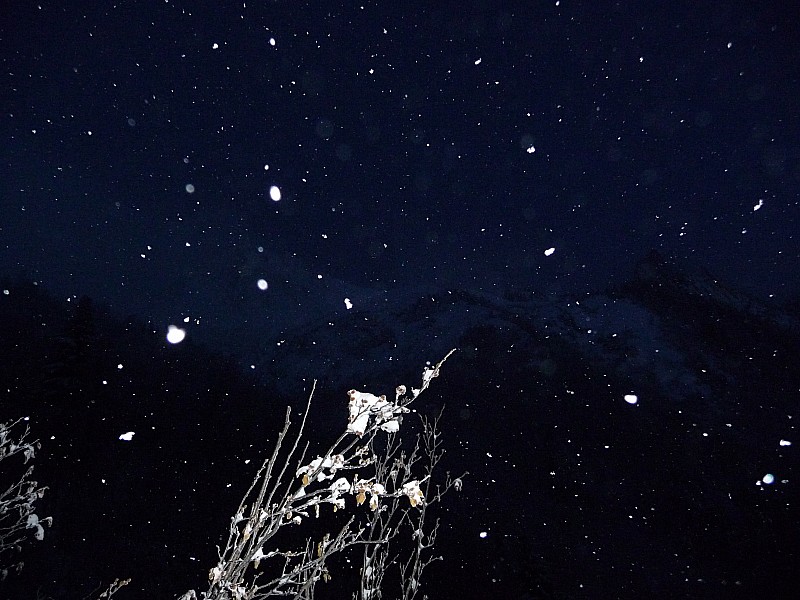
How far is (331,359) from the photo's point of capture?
119 ft

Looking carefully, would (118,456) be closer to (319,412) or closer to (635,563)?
(319,412)

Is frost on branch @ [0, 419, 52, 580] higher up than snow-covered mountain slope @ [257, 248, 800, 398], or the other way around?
snow-covered mountain slope @ [257, 248, 800, 398]

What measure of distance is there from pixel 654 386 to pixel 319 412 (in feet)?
87.6

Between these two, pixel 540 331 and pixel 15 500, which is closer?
pixel 15 500

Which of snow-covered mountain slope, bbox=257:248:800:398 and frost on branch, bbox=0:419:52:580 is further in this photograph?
snow-covered mountain slope, bbox=257:248:800:398

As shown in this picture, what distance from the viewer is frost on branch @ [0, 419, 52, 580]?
3.88m

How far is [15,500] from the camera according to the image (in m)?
3.81

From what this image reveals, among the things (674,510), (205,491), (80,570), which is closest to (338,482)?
(80,570)

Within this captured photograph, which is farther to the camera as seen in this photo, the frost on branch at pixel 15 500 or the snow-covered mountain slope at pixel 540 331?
the snow-covered mountain slope at pixel 540 331

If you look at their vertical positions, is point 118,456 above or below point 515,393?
below

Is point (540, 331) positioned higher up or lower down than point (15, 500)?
higher up

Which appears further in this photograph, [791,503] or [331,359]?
[331,359]

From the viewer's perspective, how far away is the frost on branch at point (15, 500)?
12.7ft

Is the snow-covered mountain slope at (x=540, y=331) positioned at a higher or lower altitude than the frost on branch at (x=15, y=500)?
higher
